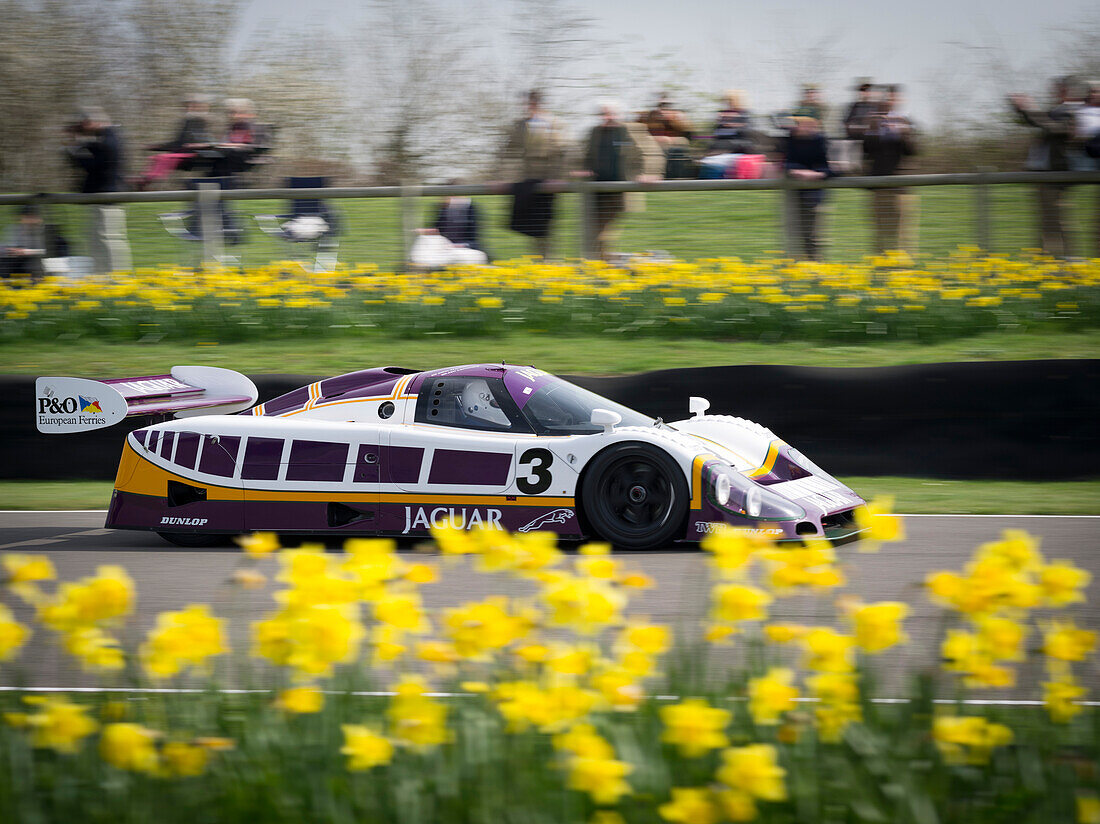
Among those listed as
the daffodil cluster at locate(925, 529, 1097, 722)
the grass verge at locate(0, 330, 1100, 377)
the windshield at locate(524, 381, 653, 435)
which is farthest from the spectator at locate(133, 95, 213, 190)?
the daffodil cluster at locate(925, 529, 1097, 722)

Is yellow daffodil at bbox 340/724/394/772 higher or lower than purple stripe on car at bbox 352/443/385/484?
higher

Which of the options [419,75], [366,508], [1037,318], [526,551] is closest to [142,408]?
[366,508]

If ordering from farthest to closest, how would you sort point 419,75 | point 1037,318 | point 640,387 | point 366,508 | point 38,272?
1. point 419,75
2. point 38,272
3. point 1037,318
4. point 640,387
5. point 366,508

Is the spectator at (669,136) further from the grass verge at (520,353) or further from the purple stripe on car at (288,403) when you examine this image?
the purple stripe on car at (288,403)

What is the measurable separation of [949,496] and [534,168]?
16.8 feet

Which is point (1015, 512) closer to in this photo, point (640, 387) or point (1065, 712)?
point (640, 387)

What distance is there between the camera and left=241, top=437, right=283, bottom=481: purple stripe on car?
7371 millimetres

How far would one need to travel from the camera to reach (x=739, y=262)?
11609mm

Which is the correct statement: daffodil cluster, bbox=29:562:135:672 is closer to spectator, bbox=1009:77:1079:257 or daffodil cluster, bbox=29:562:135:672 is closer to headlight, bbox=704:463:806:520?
headlight, bbox=704:463:806:520

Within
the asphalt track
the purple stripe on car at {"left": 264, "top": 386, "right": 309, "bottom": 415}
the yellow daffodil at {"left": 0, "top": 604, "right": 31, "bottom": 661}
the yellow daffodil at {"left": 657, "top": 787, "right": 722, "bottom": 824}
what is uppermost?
the yellow daffodil at {"left": 0, "top": 604, "right": 31, "bottom": 661}

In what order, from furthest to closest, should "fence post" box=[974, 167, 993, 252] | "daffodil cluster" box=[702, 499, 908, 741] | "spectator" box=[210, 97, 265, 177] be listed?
"spectator" box=[210, 97, 265, 177], "fence post" box=[974, 167, 993, 252], "daffodil cluster" box=[702, 499, 908, 741]

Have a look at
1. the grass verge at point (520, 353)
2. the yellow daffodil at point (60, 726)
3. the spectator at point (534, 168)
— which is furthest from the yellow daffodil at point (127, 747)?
the spectator at point (534, 168)

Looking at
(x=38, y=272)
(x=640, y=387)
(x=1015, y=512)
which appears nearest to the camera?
(x=1015, y=512)

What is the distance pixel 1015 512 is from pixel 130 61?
67.7ft
